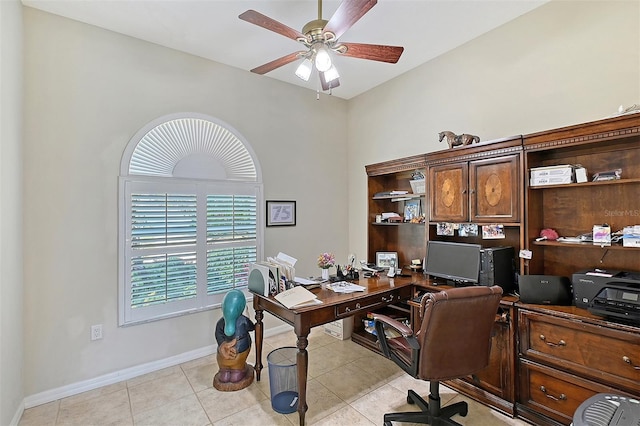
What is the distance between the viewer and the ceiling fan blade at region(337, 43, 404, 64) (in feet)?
6.70

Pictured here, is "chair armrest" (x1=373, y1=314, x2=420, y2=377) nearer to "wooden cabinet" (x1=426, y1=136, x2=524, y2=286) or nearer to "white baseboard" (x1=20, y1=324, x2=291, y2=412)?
"wooden cabinet" (x1=426, y1=136, x2=524, y2=286)

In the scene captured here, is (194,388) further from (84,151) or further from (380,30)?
(380,30)

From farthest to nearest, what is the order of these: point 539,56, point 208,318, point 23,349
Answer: point 208,318
point 539,56
point 23,349

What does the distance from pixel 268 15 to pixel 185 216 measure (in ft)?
6.71

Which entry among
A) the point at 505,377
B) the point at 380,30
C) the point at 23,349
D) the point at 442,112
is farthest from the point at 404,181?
the point at 23,349

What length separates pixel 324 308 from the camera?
7.30 ft

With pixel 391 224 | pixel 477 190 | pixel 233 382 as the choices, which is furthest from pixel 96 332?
pixel 477 190

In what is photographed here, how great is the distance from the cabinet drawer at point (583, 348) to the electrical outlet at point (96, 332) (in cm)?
343

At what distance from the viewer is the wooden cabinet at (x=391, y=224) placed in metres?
3.44

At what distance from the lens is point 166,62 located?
303cm

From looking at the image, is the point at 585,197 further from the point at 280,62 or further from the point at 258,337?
the point at 258,337

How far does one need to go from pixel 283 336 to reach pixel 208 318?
95 cm

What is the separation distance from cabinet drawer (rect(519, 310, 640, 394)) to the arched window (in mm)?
2706

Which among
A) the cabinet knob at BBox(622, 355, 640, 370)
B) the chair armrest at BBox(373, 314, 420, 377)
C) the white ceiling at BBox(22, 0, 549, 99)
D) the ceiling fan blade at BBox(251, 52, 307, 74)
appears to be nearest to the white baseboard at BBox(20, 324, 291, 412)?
the chair armrest at BBox(373, 314, 420, 377)
